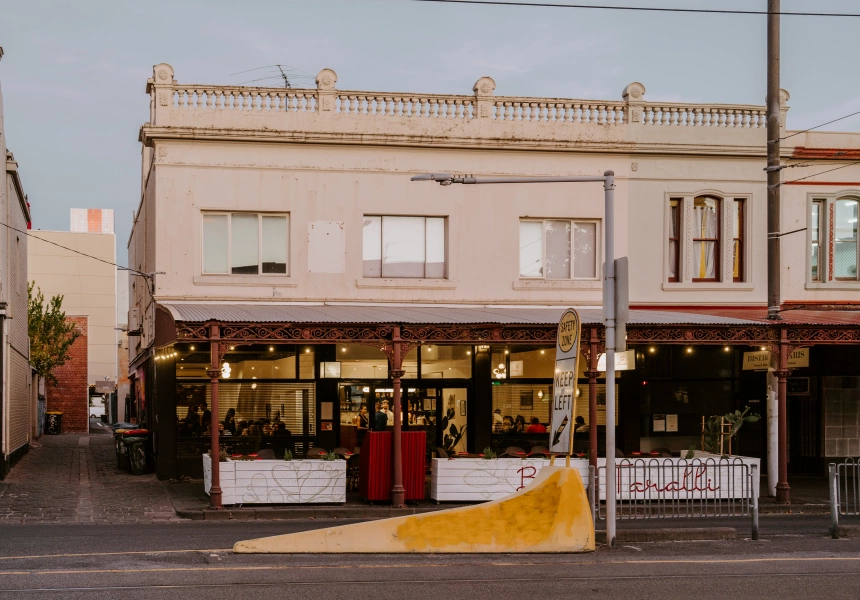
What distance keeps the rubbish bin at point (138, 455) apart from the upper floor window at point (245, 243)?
5027 millimetres

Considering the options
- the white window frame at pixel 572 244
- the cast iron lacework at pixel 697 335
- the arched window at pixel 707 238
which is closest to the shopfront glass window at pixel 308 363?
the white window frame at pixel 572 244

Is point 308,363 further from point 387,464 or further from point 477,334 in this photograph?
point 477,334

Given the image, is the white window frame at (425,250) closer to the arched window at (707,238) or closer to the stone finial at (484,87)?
the stone finial at (484,87)

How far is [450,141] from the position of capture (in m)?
23.8

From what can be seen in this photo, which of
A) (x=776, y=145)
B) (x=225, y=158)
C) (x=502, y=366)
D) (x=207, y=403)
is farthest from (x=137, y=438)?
(x=776, y=145)

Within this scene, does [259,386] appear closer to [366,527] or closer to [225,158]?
[225,158]

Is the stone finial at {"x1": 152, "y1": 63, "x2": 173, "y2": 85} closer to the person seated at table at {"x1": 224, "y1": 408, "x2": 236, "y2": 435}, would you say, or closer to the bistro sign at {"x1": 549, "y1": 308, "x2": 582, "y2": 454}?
the person seated at table at {"x1": 224, "y1": 408, "x2": 236, "y2": 435}

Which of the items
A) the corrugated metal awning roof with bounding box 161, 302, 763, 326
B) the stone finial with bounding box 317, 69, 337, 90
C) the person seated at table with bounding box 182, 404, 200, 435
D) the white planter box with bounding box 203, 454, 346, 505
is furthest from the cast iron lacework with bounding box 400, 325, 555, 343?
the stone finial with bounding box 317, 69, 337, 90

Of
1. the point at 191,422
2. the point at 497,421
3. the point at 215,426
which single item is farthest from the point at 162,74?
the point at 497,421

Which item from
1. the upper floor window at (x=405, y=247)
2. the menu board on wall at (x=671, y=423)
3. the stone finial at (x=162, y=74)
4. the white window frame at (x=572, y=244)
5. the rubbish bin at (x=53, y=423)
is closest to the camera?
the stone finial at (x=162, y=74)

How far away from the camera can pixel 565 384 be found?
13578 millimetres

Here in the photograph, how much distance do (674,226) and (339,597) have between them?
55.7ft

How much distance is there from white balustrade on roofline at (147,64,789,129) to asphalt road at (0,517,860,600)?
11366 millimetres

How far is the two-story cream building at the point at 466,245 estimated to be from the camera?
23.1 meters
